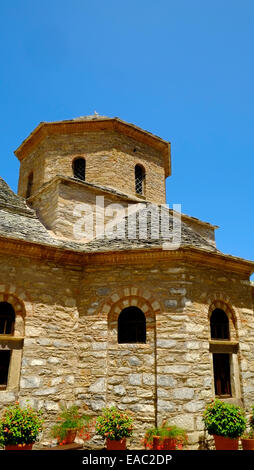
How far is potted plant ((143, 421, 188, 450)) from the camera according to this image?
7.29 m

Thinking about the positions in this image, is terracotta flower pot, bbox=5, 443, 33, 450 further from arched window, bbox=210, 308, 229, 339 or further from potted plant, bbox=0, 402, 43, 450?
arched window, bbox=210, 308, 229, 339

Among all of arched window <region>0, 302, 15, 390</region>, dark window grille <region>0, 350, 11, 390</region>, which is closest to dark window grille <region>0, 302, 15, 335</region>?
arched window <region>0, 302, 15, 390</region>

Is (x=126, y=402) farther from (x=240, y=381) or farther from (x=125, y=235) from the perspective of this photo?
(x=125, y=235)

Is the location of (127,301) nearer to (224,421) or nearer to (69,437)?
(69,437)

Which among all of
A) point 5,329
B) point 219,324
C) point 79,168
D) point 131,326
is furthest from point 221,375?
point 79,168

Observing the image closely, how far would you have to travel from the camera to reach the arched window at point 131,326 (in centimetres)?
888

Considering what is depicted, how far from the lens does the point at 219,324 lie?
9445 mm

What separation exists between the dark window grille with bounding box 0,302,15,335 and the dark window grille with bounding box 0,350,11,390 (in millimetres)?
454

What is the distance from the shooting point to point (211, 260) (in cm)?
941

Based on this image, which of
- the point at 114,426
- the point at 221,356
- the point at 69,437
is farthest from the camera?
the point at 221,356

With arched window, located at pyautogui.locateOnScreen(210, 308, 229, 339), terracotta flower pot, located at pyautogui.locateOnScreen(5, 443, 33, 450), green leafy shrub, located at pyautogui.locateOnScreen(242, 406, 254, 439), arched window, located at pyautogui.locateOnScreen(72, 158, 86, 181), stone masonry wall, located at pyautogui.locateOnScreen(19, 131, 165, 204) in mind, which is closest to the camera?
terracotta flower pot, located at pyautogui.locateOnScreen(5, 443, 33, 450)

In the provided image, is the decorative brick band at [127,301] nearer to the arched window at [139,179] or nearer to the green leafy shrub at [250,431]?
the green leafy shrub at [250,431]

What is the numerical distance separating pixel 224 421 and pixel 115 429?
222cm

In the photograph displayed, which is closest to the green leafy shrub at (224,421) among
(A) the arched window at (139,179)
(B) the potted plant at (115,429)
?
(B) the potted plant at (115,429)
